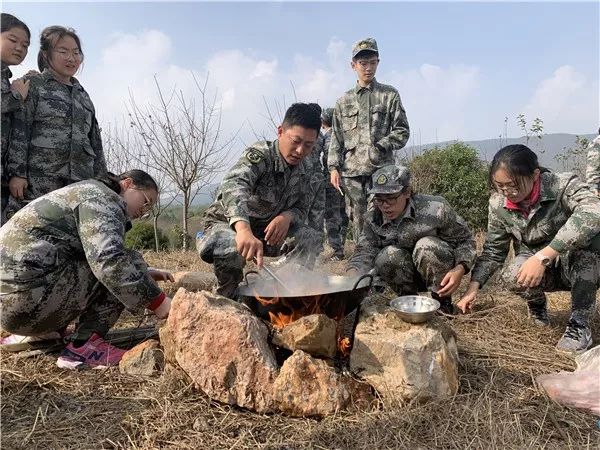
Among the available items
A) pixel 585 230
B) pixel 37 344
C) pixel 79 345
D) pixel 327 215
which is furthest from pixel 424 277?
pixel 327 215

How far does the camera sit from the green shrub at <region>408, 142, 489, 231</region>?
9.56 metres

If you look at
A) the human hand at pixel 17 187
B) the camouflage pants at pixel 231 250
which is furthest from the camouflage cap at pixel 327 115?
the human hand at pixel 17 187

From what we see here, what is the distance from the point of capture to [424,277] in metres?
3.69

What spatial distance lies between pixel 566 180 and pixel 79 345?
349 centimetres

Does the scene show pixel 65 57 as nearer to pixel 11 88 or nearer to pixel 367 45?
pixel 11 88

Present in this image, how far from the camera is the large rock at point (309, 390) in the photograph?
2.32 metres

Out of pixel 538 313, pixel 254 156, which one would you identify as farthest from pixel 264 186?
pixel 538 313

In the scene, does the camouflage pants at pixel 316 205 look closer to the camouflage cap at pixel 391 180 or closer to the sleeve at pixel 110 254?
the camouflage cap at pixel 391 180

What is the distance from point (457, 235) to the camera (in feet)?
12.2

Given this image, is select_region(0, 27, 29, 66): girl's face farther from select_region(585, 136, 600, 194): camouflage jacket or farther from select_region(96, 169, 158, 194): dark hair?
select_region(585, 136, 600, 194): camouflage jacket

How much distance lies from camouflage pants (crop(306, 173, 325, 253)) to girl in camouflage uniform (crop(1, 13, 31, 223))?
Answer: 2.52m

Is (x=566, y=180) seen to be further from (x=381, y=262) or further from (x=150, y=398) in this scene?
(x=150, y=398)

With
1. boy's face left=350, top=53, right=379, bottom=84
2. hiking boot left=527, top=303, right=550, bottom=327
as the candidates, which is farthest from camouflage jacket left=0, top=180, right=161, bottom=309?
boy's face left=350, top=53, right=379, bottom=84

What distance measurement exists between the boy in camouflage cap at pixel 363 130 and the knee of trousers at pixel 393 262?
2094 mm
